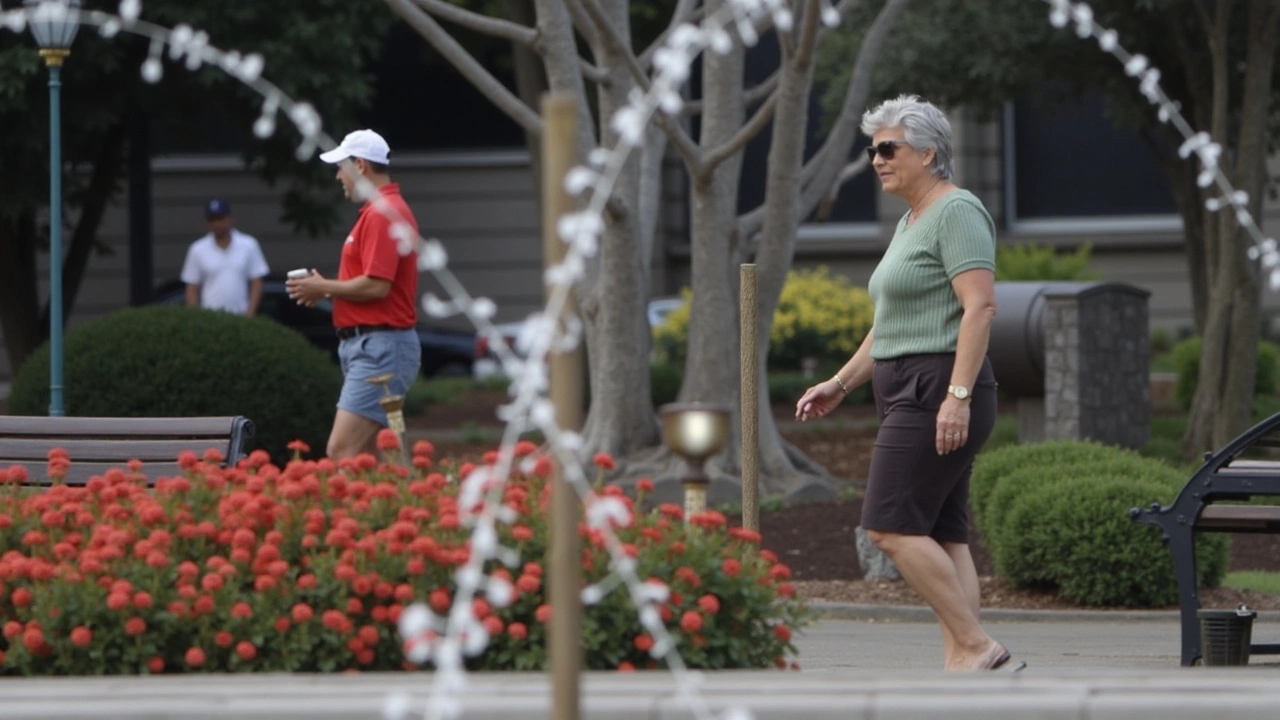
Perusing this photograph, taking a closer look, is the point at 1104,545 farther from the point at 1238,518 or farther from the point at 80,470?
the point at 80,470

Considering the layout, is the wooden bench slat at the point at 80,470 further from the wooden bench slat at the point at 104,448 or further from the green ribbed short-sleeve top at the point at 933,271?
the green ribbed short-sleeve top at the point at 933,271

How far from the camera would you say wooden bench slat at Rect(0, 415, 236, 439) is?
713cm

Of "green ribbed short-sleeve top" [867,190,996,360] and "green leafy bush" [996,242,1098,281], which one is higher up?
"green leafy bush" [996,242,1098,281]

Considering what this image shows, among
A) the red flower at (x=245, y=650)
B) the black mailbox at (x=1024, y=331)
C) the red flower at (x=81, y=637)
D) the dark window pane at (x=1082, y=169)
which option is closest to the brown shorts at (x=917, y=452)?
the red flower at (x=245, y=650)

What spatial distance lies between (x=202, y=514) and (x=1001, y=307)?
8.19 metres

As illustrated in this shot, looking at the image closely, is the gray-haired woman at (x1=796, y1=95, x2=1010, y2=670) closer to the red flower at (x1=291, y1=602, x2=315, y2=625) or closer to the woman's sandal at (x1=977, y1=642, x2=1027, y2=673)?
the woman's sandal at (x1=977, y1=642, x2=1027, y2=673)

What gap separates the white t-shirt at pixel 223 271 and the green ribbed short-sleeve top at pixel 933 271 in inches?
368

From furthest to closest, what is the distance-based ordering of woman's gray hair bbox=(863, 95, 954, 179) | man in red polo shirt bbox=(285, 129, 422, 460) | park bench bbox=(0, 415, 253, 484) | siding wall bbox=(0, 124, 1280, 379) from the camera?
1. siding wall bbox=(0, 124, 1280, 379)
2. man in red polo shirt bbox=(285, 129, 422, 460)
3. park bench bbox=(0, 415, 253, 484)
4. woman's gray hair bbox=(863, 95, 954, 179)

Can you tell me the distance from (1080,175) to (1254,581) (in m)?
18.6

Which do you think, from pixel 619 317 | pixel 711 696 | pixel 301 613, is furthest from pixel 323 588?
pixel 619 317

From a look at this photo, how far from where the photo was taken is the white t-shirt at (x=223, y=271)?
1448cm

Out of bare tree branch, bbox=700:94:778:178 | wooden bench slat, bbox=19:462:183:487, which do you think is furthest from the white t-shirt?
wooden bench slat, bbox=19:462:183:487

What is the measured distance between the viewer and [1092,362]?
40.6 feet

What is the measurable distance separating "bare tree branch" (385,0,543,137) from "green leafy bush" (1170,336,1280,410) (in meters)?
8.23
